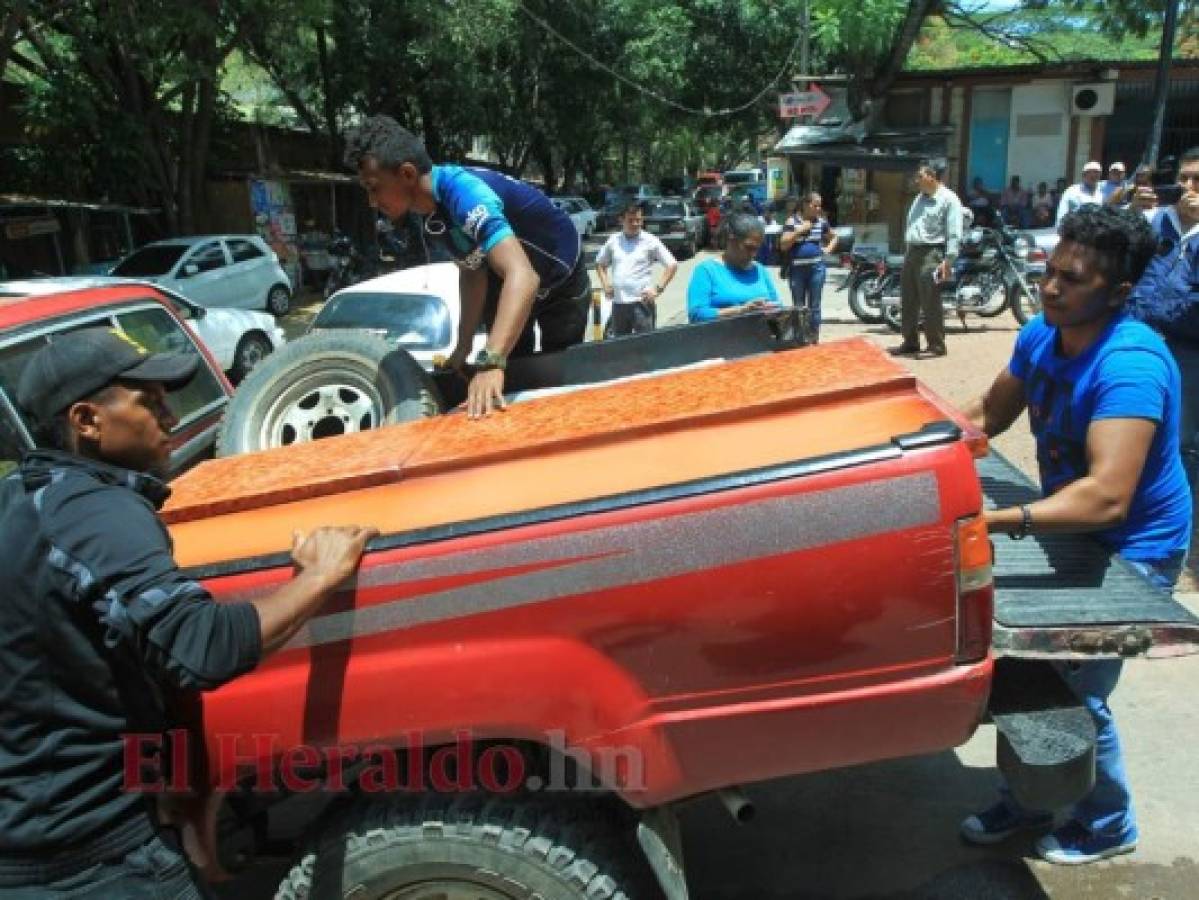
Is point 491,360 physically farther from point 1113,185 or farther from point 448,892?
point 1113,185

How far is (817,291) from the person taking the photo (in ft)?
36.1

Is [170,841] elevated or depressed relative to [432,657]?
depressed

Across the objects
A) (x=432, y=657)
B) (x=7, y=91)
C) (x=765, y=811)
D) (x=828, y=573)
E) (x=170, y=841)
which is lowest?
(x=765, y=811)

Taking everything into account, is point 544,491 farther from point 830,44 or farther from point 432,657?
point 830,44

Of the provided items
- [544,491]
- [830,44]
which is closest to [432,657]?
[544,491]

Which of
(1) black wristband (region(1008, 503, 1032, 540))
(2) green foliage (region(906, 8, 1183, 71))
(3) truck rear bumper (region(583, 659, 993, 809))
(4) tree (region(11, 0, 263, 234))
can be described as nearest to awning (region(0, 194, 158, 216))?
(4) tree (region(11, 0, 263, 234))

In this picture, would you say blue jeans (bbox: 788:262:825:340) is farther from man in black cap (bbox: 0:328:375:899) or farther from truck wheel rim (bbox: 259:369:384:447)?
man in black cap (bbox: 0:328:375:899)

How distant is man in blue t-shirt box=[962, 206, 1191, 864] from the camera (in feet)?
7.98

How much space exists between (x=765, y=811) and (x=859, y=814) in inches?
12.1

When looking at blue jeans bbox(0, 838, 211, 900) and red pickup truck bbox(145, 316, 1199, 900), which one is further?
red pickup truck bbox(145, 316, 1199, 900)

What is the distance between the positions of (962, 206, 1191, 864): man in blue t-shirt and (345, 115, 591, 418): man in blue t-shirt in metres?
1.51

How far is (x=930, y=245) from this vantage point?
10141mm

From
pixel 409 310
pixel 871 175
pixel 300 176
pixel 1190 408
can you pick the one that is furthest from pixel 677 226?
pixel 1190 408

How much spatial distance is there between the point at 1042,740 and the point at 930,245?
8.76 m
